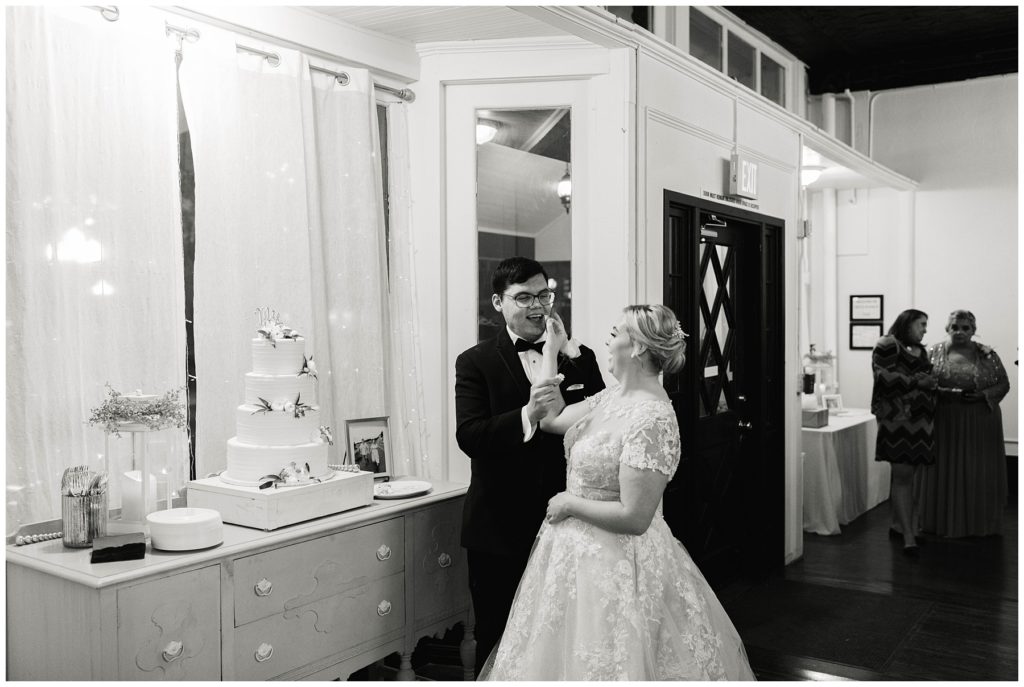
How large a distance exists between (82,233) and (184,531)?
106 cm

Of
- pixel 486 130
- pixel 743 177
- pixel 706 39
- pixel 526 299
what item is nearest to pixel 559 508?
pixel 526 299

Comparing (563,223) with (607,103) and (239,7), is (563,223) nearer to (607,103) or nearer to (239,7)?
(607,103)

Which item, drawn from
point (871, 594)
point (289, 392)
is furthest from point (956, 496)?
point (289, 392)

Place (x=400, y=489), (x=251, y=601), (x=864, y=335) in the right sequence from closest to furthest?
(x=251, y=601), (x=400, y=489), (x=864, y=335)

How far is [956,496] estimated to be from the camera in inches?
257

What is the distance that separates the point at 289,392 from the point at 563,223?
5.44 feet

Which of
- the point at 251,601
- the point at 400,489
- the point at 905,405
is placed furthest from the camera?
the point at 905,405

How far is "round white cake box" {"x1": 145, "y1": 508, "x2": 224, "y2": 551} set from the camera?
2.72 meters

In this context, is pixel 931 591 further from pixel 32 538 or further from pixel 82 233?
pixel 82 233

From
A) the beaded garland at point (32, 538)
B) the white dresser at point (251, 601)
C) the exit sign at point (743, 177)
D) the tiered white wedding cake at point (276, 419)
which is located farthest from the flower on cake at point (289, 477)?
the exit sign at point (743, 177)

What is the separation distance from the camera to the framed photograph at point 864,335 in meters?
8.81

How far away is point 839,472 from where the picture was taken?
22.7 feet

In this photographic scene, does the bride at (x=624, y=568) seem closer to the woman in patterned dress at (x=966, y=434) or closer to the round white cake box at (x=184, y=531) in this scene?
the round white cake box at (x=184, y=531)

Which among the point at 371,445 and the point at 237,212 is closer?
the point at 237,212
